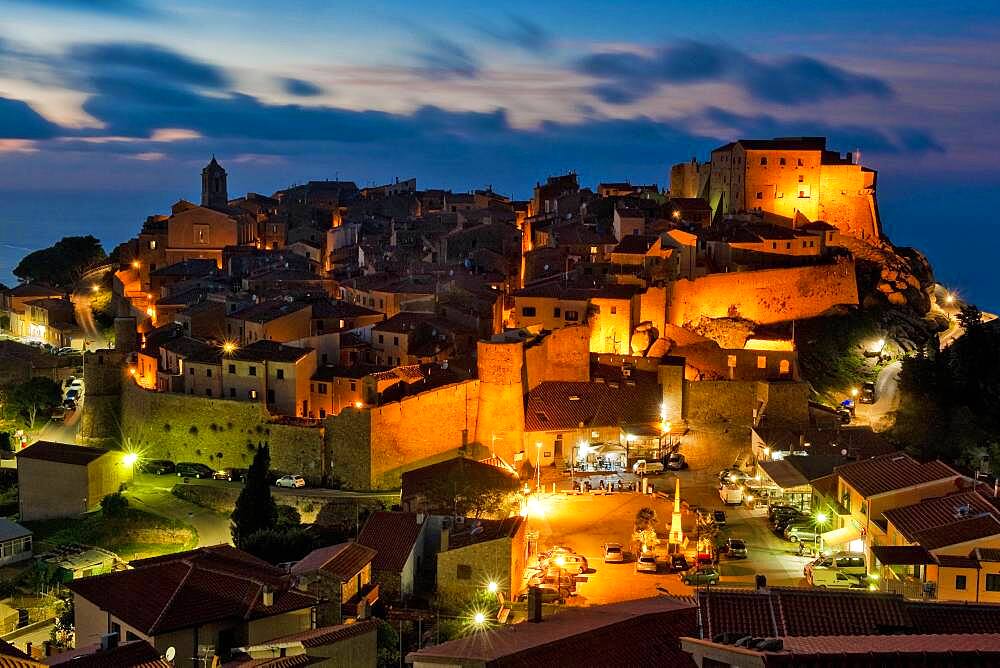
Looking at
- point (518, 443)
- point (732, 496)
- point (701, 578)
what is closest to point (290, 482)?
point (518, 443)

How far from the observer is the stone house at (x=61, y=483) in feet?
99.1

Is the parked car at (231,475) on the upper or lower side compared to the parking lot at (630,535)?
lower

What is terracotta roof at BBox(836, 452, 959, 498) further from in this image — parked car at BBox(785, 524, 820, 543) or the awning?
parked car at BBox(785, 524, 820, 543)

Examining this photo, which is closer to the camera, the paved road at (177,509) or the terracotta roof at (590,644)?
the terracotta roof at (590,644)

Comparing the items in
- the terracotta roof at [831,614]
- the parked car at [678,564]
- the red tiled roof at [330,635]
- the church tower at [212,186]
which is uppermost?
the church tower at [212,186]

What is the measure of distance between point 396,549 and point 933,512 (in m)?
10.2

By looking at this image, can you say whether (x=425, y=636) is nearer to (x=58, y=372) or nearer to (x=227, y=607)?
(x=227, y=607)

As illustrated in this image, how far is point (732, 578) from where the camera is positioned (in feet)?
72.4

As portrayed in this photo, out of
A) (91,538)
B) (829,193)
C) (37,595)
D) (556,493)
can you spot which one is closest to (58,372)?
(91,538)

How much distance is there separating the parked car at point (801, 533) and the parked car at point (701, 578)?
350cm

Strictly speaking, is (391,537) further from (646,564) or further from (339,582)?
(646,564)

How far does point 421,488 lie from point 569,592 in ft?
23.5

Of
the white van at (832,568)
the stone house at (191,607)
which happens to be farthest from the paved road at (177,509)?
the white van at (832,568)

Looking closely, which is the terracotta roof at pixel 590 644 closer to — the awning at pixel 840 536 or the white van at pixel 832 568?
the white van at pixel 832 568
